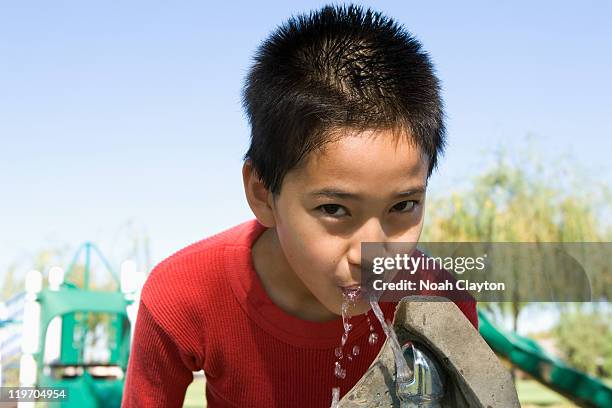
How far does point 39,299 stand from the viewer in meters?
5.77

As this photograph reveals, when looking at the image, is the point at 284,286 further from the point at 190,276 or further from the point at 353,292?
the point at 353,292

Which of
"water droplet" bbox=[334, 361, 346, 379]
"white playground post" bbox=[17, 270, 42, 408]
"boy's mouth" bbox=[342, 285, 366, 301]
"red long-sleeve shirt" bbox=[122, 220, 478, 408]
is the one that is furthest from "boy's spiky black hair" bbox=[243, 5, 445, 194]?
"white playground post" bbox=[17, 270, 42, 408]

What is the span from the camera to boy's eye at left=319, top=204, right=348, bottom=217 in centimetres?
182

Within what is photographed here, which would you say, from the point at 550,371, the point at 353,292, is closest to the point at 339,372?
the point at 353,292

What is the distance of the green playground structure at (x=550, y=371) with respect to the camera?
203 inches

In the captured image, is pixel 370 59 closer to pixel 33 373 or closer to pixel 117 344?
pixel 33 373

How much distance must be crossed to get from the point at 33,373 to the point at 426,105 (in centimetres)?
446

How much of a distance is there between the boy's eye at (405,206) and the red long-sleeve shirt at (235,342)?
0.53 m

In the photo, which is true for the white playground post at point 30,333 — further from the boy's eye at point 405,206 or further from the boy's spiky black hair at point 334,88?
the boy's eye at point 405,206

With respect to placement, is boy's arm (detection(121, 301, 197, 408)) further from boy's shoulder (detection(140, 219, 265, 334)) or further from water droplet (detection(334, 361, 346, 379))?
water droplet (detection(334, 361, 346, 379))

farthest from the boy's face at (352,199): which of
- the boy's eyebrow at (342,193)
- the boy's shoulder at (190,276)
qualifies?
the boy's shoulder at (190,276)

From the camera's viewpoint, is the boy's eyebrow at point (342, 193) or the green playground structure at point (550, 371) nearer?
the boy's eyebrow at point (342, 193)

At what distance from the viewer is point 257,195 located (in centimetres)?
214

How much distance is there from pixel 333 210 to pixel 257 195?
364mm
